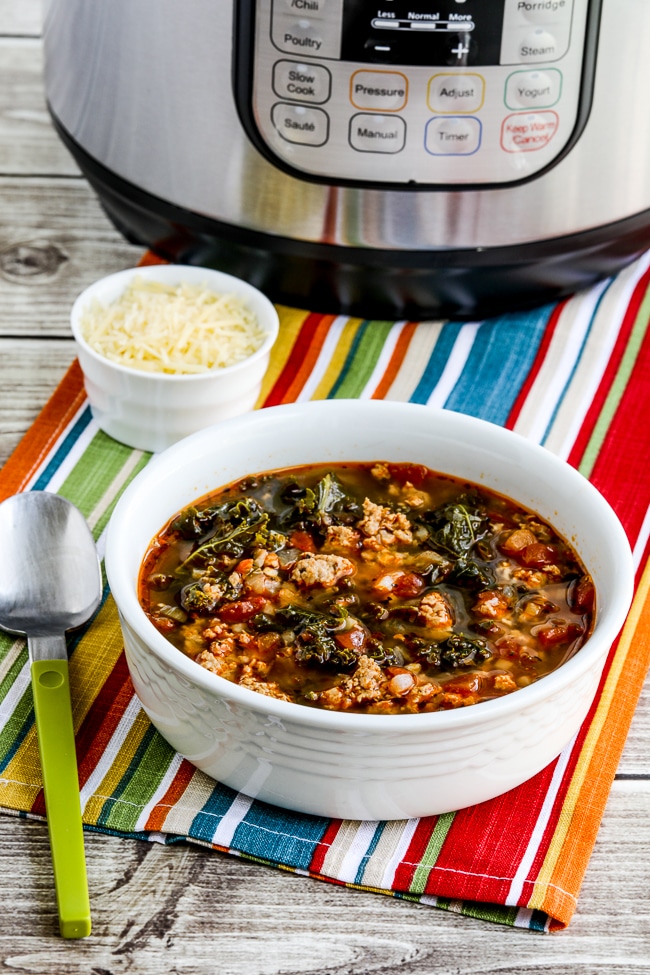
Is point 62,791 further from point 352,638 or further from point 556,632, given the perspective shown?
point 556,632

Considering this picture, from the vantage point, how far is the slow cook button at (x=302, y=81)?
120cm

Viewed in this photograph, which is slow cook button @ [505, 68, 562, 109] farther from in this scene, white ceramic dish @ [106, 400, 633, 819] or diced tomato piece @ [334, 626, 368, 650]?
diced tomato piece @ [334, 626, 368, 650]

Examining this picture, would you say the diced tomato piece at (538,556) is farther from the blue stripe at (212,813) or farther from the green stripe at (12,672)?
the green stripe at (12,672)

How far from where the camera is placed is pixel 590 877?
88 centimetres

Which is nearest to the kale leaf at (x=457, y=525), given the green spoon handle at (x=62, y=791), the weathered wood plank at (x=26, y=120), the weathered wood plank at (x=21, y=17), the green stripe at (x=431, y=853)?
the green stripe at (x=431, y=853)

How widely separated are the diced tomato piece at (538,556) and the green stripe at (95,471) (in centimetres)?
43

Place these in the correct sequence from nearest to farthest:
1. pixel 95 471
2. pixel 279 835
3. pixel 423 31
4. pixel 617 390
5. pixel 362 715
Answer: pixel 362 715 < pixel 279 835 < pixel 423 31 < pixel 95 471 < pixel 617 390

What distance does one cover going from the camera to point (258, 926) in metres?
0.83

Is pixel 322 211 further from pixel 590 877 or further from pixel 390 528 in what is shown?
pixel 590 877

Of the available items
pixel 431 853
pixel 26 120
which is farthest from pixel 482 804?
pixel 26 120

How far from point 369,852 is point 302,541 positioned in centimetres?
27

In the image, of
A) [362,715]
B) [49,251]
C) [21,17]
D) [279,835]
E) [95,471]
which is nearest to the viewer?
[362,715]

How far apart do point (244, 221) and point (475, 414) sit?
13.2 inches

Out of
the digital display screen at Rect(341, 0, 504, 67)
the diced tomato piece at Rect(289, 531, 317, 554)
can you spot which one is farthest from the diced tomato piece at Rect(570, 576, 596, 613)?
the digital display screen at Rect(341, 0, 504, 67)
